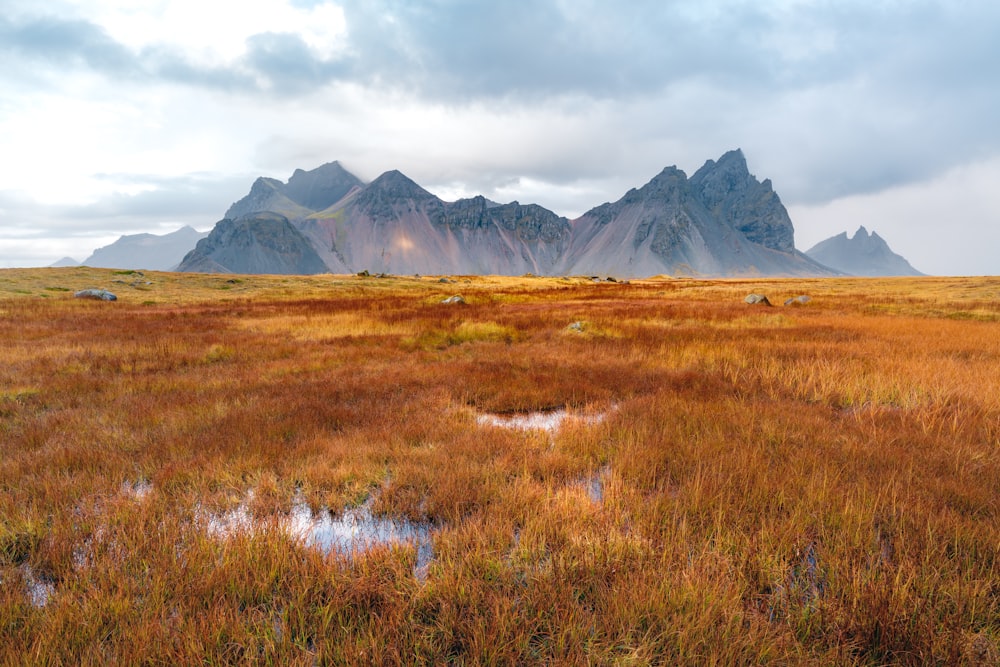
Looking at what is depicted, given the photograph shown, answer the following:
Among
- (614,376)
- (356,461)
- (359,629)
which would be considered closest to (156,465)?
(356,461)

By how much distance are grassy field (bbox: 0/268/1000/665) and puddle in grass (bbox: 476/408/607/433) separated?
66 millimetres

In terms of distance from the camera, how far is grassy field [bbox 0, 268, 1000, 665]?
2.00 m

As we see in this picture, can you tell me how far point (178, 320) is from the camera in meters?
16.5

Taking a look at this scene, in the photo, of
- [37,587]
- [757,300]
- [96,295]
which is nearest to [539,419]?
[37,587]

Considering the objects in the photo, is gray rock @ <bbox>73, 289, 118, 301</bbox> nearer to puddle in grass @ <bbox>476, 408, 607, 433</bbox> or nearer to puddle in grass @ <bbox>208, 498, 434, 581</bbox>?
puddle in grass @ <bbox>476, 408, 607, 433</bbox>

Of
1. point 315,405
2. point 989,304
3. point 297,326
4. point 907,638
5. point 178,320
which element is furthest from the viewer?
point 989,304

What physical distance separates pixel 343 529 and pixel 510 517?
1.41m

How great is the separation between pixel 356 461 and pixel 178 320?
692 inches

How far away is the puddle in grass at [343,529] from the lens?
111 inches

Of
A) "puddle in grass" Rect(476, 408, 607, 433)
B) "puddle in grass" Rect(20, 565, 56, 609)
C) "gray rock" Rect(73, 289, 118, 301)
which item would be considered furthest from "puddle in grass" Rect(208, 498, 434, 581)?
"gray rock" Rect(73, 289, 118, 301)

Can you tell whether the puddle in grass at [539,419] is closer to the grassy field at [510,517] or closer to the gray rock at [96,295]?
the grassy field at [510,517]

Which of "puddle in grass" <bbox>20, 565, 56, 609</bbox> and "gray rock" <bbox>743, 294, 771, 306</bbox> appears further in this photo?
"gray rock" <bbox>743, 294, 771, 306</bbox>

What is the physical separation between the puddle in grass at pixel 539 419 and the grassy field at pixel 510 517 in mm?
66

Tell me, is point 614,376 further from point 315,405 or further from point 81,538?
point 81,538
